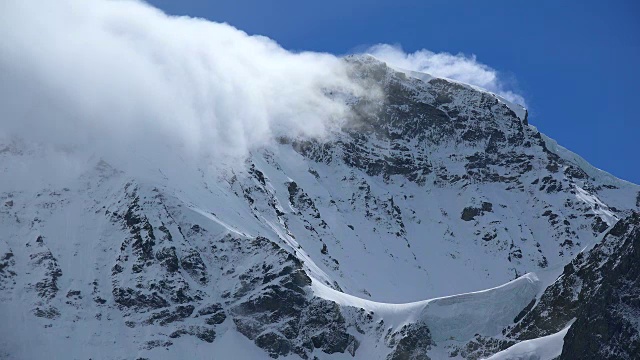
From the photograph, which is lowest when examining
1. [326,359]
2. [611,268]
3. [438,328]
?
[326,359]

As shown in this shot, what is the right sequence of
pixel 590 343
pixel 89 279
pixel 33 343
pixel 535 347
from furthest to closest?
1. pixel 89 279
2. pixel 33 343
3. pixel 535 347
4. pixel 590 343

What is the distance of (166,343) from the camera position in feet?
609

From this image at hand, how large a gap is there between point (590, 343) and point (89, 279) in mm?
89379

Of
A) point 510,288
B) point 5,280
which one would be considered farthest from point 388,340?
point 5,280

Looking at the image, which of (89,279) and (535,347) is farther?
(89,279)

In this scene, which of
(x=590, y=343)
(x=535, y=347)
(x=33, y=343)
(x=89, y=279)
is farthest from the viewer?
(x=89, y=279)

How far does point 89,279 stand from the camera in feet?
644

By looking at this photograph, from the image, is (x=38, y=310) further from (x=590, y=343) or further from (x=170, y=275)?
(x=590, y=343)

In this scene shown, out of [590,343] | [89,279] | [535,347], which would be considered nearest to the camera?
[590,343]

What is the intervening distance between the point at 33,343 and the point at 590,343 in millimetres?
86173

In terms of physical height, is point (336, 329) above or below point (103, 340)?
above

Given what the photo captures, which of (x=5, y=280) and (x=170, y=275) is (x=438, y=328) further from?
(x=5, y=280)

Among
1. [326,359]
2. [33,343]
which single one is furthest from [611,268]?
Result: [33,343]

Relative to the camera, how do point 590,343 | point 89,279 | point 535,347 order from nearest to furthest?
point 590,343, point 535,347, point 89,279
